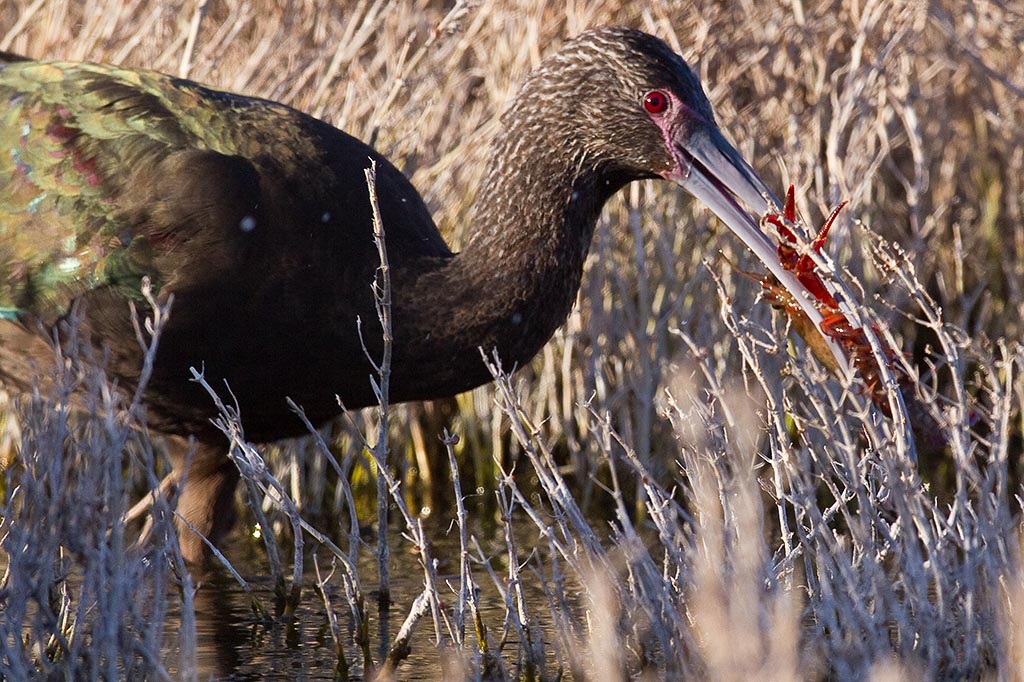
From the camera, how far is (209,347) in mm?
4113

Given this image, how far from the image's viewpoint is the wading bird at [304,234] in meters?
4.09

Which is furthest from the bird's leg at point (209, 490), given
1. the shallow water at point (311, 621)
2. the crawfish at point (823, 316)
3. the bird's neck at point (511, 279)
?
the crawfish at point (823, 316)

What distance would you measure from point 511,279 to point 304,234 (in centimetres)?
54

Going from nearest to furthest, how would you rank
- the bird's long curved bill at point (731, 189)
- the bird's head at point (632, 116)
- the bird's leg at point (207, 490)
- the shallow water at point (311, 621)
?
the bird's long curved bill at point (731, 189)
the shallow water at point (311, 621)
the bird's head at point (632, 116)
the bird's leg at point (207, 490)

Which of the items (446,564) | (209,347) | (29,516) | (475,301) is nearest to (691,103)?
(475,301)

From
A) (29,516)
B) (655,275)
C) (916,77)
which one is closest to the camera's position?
(29,516)

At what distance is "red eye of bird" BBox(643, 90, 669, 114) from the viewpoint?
4176 mm

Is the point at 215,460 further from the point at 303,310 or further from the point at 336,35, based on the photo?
the point at 336,35

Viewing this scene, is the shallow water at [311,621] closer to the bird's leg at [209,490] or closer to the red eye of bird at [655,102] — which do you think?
the bird's leg at [209,490]

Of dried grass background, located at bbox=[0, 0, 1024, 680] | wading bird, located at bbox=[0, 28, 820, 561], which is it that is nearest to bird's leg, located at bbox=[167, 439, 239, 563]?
wading bird, located at bbox=[0, 28, 820, 561]

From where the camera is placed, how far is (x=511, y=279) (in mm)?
4145

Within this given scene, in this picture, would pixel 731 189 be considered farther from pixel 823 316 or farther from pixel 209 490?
pixel 209 490

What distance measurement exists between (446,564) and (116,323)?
4.53ft

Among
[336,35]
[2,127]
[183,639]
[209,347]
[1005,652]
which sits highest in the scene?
[336,35]
